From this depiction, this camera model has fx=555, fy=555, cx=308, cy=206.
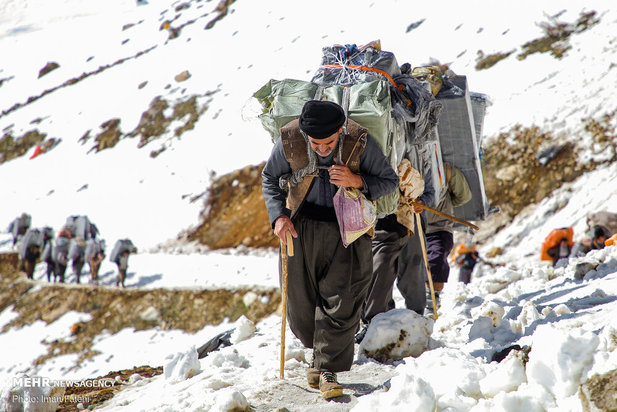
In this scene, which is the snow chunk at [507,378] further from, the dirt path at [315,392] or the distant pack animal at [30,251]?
the distant pack animal at [30,251]

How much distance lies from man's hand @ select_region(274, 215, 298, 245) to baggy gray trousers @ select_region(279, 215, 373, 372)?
125 millimetres

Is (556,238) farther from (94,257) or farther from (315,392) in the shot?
(94,257)

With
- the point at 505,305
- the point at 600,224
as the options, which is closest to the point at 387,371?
the point at 505,305

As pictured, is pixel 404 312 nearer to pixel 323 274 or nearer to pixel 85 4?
pixel 323 274

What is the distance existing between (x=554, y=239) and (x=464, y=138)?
350cm

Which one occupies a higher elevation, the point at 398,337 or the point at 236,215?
the point at 398,337

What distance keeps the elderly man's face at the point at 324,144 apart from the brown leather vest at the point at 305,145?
0.07 m

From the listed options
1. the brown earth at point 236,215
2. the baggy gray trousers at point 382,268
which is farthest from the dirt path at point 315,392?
the brown earth at point 236,215

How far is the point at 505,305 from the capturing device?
4660 mm

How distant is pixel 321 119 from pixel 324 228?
2.18 ft

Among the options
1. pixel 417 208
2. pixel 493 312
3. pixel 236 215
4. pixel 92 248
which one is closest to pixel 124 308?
pixel 92 248

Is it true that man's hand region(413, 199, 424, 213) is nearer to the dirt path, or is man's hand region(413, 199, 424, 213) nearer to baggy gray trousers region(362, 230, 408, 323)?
baggy gray trousers region(362, 230, 408, 323)

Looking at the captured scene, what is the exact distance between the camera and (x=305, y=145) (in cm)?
312

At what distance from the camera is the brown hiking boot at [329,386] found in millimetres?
3039
